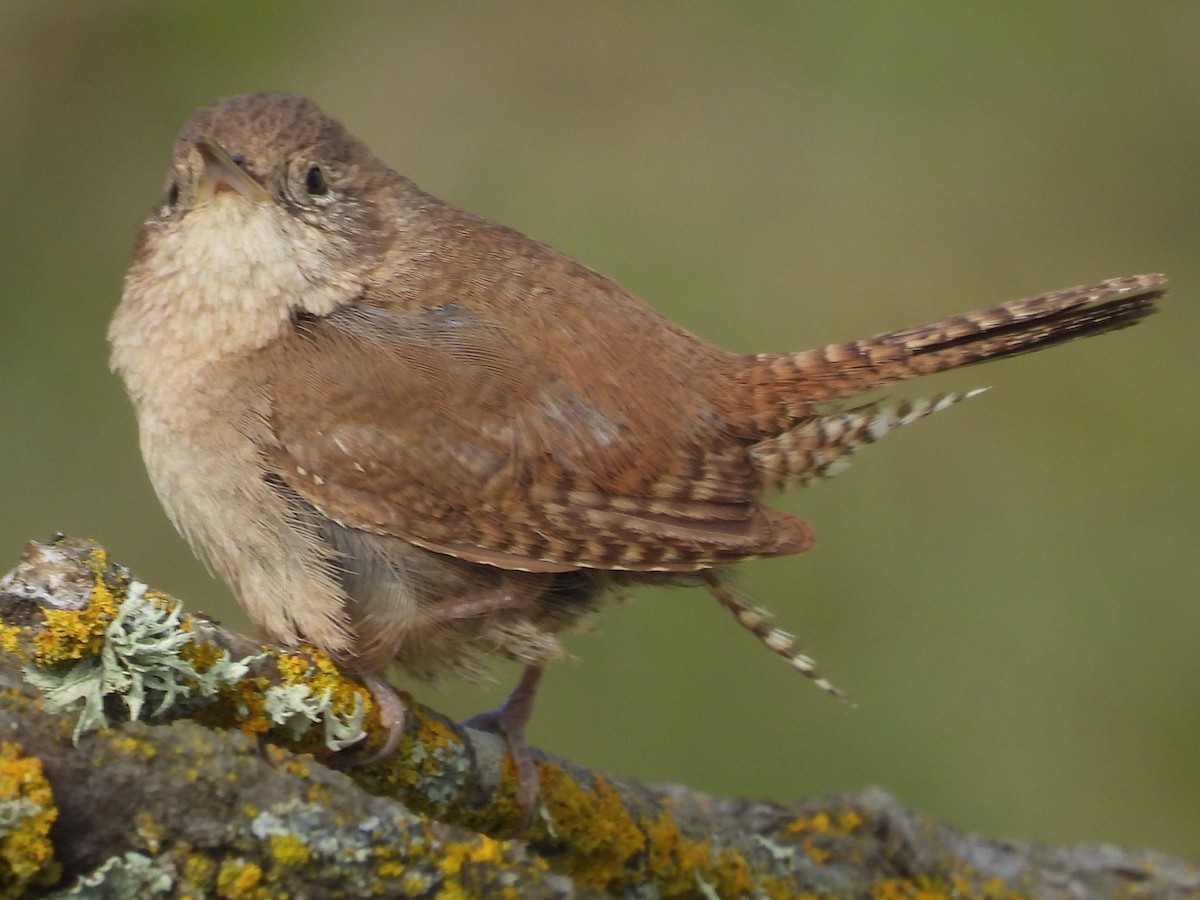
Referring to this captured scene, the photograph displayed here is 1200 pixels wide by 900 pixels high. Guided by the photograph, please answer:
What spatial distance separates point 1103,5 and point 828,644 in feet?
9.10

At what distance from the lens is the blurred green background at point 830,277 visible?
4496mm

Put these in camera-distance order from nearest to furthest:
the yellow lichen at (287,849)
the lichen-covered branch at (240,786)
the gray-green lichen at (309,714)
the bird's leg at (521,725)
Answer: the lichen-covered branch at (240,786) → the yellow lichen at (287,849) → the gray-green lichen at (309,714) → the bird's leg at (521,725)

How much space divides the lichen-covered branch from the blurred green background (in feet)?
5.72

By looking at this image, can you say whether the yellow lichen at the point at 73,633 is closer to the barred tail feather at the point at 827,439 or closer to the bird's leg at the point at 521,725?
the bird's leg at the point at 521,725

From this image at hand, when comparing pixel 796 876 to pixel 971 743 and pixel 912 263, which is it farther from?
pixel 912 263

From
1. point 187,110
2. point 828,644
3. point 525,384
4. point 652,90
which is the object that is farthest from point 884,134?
point 525,384

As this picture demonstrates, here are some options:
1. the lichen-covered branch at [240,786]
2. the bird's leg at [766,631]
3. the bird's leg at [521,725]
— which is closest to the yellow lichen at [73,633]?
the lichen-covered branch at [240,786]

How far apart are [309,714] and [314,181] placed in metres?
1.22

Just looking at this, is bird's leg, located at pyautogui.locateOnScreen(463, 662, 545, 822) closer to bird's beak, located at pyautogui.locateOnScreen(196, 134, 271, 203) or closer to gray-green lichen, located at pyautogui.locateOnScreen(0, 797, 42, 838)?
gray-green lichen, located at pyautogui.locateOnScreen(0, 797, 42, 838)

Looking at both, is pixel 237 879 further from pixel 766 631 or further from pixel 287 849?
pixel 766 631

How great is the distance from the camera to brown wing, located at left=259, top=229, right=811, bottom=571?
8.80 ft

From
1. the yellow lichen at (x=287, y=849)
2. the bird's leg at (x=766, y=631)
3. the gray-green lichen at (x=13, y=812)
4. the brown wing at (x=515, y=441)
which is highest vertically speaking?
the brown wing at (x=515, y=441)

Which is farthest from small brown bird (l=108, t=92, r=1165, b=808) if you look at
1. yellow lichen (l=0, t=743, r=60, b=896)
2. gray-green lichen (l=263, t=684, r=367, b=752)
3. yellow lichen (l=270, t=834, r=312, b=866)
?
yellow lichen (l=0, t=743, r=60, b=896)

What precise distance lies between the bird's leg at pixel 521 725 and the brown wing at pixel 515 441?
1.06 feet
